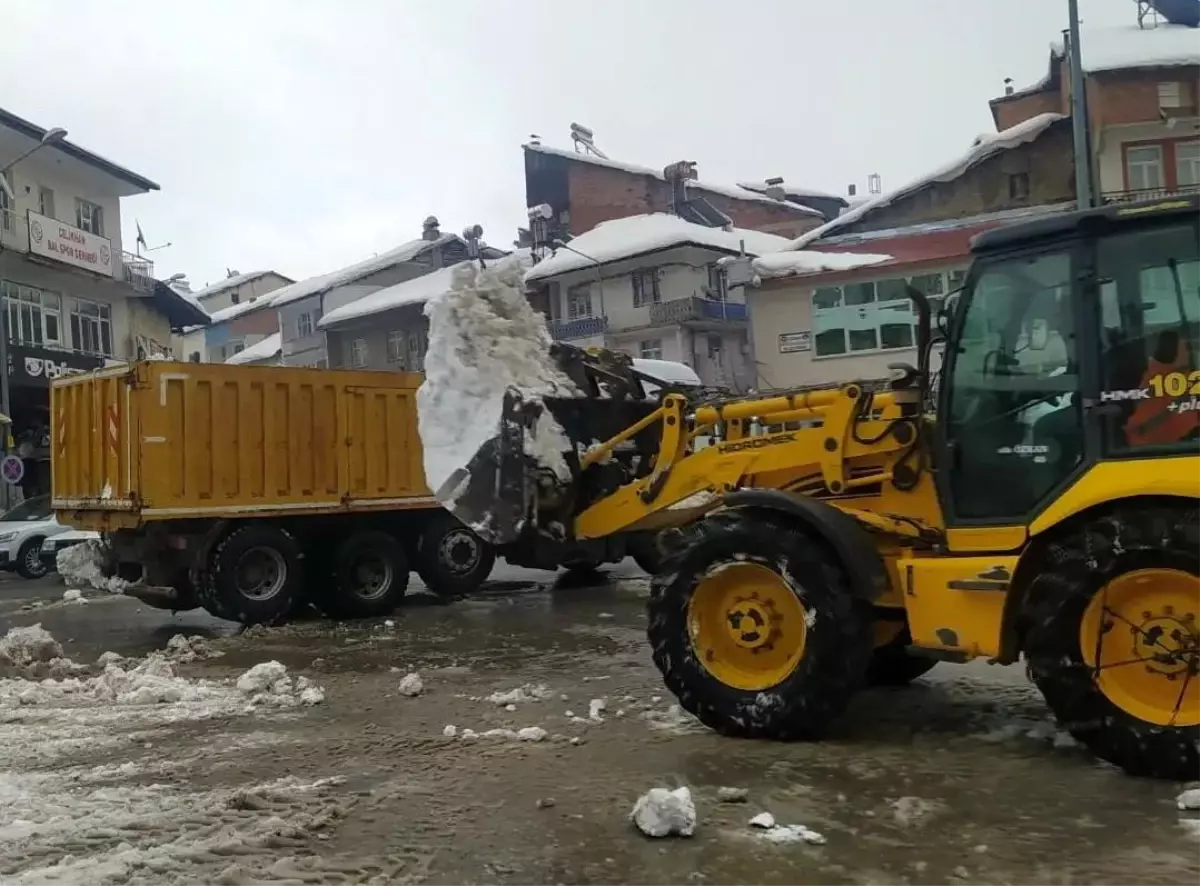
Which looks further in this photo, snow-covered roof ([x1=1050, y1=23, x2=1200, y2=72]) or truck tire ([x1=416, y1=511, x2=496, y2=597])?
snow-covered roof ([x1=1050, y1=23, x2=1200, y2=72])

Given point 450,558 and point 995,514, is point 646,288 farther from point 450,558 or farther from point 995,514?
point 995,514

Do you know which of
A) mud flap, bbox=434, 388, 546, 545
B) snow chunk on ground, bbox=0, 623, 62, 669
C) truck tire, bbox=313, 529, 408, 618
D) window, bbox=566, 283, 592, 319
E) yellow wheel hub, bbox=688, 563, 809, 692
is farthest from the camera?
window, bbox=566, 283, 592, 319

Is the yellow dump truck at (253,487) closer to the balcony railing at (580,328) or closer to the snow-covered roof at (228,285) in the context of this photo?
the balcony railing at (580,328)

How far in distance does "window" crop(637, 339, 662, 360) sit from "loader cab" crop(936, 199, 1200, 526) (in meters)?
33.8

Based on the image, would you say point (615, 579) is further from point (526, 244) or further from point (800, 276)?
point (526, 244)

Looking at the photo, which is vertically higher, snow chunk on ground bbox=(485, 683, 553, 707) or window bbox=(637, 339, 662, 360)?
window bbox=(637, 339, 662, 360)

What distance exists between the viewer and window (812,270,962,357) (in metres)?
29.0

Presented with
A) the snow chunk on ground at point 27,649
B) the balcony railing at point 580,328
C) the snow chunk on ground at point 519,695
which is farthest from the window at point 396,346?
the snow chunk on ground at point 519,695

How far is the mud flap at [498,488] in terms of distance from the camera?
769cm

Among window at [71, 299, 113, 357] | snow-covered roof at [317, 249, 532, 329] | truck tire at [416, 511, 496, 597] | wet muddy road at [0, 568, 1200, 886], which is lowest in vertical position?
wet muddy road at [0, 568, 1200, 886]

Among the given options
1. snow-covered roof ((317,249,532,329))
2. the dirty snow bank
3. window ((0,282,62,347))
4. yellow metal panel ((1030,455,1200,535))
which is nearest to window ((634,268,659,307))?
snow-covered roof ((317,249,532,329))

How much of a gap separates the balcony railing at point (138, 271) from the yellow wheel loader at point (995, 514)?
31.0 metres

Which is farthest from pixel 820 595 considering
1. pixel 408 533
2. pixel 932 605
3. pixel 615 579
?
pixel 615 579

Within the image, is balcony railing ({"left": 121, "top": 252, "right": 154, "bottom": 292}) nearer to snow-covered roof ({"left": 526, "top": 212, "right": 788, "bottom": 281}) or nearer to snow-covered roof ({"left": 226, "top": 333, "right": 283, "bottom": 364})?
snow-covered roof ({"left": 526, "top": 212, "right": 788, "bottom": 281})
